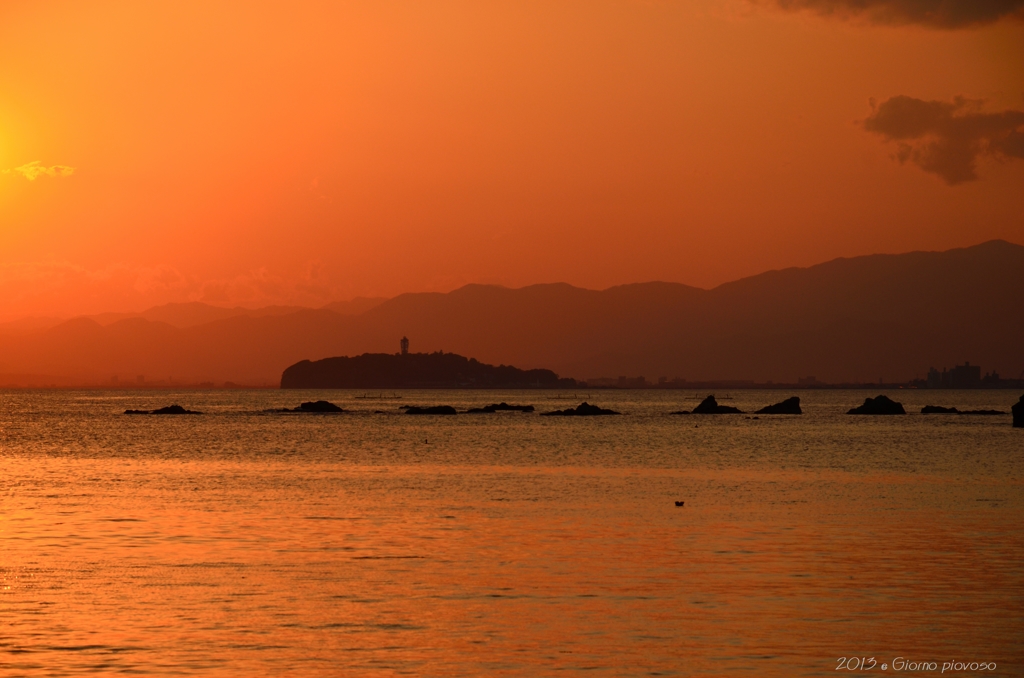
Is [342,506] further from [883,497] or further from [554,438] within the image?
[554,438]

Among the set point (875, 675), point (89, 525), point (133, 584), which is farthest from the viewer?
point (89, 525)

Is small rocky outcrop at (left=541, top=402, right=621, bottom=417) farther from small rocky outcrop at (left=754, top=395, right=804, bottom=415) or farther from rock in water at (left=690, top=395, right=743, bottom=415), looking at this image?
small rocky outcrop at (left=754, top=395, right=804, bottom=415)

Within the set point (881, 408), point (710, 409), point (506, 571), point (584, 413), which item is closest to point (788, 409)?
point (710, 409)

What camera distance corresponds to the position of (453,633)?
21.1 metres

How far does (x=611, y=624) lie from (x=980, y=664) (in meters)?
6.69

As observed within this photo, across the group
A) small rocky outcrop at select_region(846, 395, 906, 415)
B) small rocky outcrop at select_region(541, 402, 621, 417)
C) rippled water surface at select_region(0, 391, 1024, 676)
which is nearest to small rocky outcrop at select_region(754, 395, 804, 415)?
small rocky outcrop at select_region(846, 395, 906, 415)

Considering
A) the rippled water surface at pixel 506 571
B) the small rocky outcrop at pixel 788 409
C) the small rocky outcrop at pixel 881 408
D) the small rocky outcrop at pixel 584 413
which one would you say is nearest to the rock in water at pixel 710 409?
the small rocky outcrop at pixel 788 409

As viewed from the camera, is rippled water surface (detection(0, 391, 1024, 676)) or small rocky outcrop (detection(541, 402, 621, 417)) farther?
small rocky outcrop (detection(541, 402, 621, 417))

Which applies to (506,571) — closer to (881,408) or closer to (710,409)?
(710,409)

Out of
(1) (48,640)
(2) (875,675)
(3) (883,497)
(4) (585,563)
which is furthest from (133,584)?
(3) (883,497)

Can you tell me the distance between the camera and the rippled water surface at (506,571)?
1950 centimetres

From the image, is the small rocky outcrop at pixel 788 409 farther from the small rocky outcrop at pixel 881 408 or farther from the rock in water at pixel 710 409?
the small rocky outcrop at pixel 881 408

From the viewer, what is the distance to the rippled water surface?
19.5m

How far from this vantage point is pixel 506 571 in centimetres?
2812
